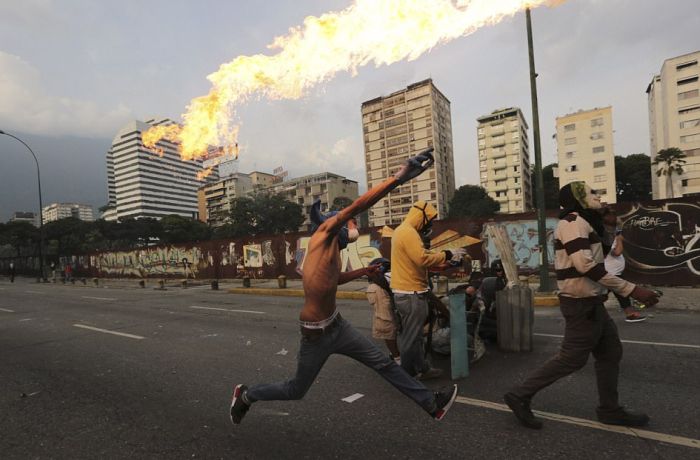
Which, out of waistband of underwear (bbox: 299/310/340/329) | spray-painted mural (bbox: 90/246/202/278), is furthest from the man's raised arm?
spray-painted mural (bbox: 90/246/202/278)

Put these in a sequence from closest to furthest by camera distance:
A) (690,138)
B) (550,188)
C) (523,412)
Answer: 1. (523,412)
2. (690,138)
3. (550,188)

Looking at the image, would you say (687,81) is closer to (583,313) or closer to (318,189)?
(318,189)

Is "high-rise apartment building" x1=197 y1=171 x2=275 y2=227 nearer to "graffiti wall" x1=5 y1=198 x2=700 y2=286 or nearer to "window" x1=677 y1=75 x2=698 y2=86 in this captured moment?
"window" x1=677 y1=75 x2=698 y2=86

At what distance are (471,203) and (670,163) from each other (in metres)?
30.8

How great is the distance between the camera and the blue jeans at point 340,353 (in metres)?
2.99

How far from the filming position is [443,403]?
3125 millimetres

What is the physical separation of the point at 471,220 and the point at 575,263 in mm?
10564

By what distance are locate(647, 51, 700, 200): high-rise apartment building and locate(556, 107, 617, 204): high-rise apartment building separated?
24.0 feet

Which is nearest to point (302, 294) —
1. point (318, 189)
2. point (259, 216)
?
point (259, 216)

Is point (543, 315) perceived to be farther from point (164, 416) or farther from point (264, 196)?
point (264, 196)

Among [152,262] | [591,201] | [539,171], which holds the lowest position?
[152,262]

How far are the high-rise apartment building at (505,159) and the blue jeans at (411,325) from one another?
96.8m

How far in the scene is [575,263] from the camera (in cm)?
307

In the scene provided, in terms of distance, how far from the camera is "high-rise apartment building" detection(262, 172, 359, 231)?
110 metres
